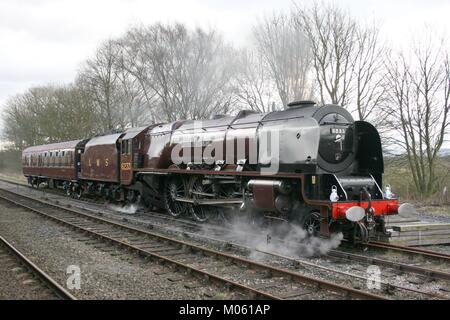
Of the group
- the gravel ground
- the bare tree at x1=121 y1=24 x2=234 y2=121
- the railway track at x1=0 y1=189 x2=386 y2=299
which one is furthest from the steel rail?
the bare tree at x1=121 y1=24 x2=234 y2=121

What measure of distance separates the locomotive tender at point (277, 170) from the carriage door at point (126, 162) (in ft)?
1.93

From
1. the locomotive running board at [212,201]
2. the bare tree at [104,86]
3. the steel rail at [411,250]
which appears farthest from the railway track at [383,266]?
the bare tree at [104,86]

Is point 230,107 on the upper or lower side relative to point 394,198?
upper

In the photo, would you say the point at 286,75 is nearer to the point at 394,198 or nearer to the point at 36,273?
the point at 394,198

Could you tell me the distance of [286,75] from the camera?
21.4 metres

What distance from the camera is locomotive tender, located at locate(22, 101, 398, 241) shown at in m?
8.91

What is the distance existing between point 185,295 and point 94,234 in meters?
5.62

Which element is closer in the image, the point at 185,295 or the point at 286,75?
the point at 185,295

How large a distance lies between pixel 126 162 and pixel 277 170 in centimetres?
848

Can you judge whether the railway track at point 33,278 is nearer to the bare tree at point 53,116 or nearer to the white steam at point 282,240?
the white steam at point 282,240

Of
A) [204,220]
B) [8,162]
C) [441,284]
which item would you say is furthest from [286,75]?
[8,162]

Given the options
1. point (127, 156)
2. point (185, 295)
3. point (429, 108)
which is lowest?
point (185, 295)

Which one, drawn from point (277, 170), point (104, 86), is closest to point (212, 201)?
point (277, 170)

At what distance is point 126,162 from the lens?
16.5 metres
